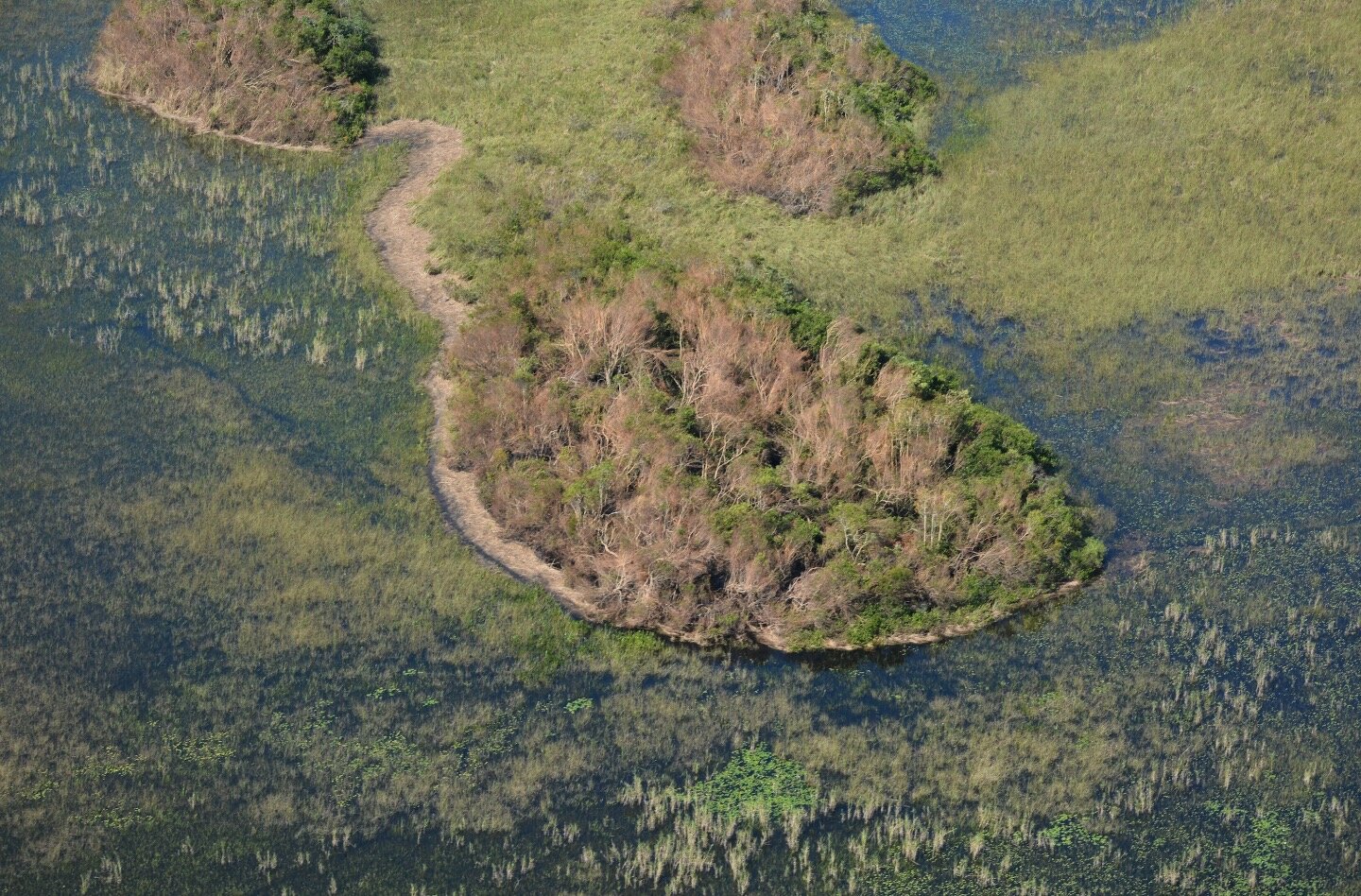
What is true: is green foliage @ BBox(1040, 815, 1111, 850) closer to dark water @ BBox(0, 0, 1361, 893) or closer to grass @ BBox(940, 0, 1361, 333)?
dark water @ BBox(0, 0, 1361, 893)

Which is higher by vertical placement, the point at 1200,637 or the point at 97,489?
the point at 1200,637

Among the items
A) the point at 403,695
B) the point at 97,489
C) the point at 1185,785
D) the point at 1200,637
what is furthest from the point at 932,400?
the point at 97,489

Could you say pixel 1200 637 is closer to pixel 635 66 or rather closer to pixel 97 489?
pixel 97 489

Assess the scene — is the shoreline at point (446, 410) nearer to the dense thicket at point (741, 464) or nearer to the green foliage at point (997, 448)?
the dense thicket at point (741, 464)

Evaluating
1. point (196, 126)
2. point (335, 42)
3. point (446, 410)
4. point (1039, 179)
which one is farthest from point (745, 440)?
point (335, 42)

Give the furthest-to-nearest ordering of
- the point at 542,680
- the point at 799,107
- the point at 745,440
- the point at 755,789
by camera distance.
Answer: the point at 799,107, the point at 745,440, the point at 542,680, the point at 755,789

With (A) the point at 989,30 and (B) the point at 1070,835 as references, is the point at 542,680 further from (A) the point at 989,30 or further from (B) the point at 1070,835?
(A) the point at 989,30
